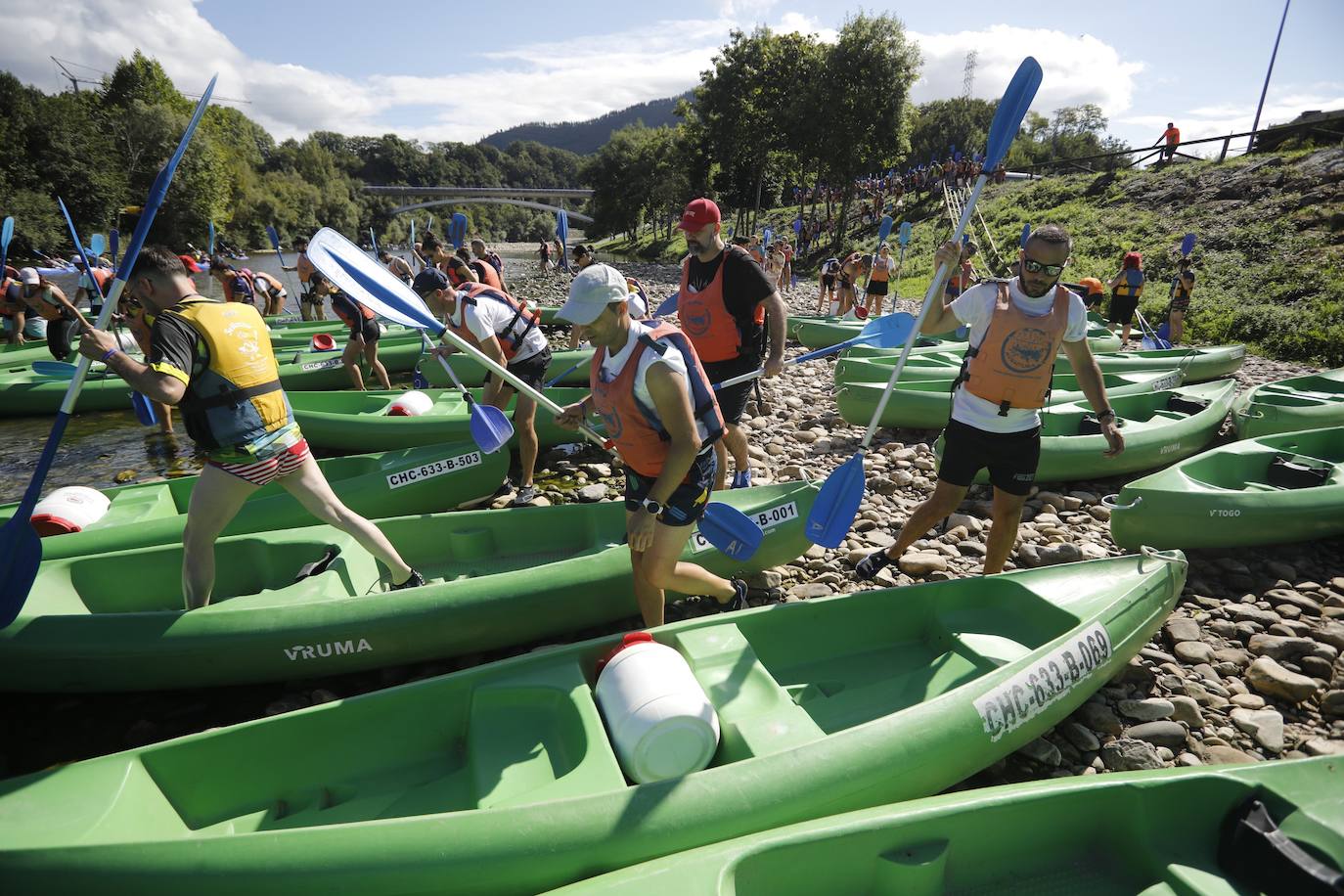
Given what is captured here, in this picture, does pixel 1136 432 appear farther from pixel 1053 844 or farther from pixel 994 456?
pixel 1053 844

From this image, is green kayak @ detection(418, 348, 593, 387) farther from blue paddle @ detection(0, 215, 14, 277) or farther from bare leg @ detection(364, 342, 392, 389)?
blue paddle @ detection(0, 215, 14, 277)

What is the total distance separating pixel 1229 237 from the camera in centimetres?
1681

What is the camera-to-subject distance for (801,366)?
1127 centimetres

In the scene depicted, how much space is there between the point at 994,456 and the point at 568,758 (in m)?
2.50

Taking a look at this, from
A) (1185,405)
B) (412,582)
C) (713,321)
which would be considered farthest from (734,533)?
(1185,405)

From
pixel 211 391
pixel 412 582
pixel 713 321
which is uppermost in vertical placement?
pixel 713 321

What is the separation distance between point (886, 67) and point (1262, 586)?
26.2 metres

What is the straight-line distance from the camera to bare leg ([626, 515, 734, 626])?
288cm

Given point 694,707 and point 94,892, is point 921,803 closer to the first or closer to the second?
point 694,707

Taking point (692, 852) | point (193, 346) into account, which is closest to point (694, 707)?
point (692, 852)

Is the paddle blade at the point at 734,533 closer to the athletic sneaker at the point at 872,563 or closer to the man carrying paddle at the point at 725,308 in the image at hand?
the man carrying paddle at the point at 725,308

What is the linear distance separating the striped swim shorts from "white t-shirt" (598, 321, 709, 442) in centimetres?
179

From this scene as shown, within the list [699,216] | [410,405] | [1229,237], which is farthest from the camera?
[1229,237]

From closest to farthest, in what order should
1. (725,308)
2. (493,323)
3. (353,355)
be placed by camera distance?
(725,308)
(493,323)
(353,355)
